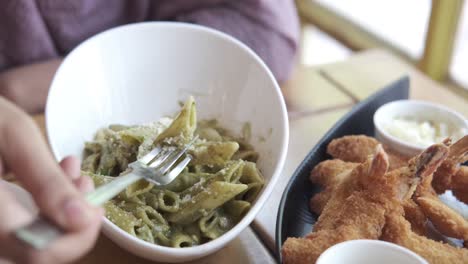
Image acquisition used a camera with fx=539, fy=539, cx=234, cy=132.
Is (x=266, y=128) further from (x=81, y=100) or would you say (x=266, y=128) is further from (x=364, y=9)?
(x=364, y=9)

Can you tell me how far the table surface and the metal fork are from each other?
0.42 feet

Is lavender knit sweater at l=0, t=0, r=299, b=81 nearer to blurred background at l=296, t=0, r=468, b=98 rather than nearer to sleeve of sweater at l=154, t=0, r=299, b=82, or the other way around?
sleeve of sweater at l=154, t=0, r=299, b=82

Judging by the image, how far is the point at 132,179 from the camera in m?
0.59

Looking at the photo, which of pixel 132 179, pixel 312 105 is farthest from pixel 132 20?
→ pixel 132 179

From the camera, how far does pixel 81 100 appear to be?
93 centimetres

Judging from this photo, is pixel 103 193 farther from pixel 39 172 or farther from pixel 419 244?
pixel 419 244

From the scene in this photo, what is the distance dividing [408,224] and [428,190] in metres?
0.10

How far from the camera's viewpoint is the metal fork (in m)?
0.41

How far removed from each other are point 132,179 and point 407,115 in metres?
0.61

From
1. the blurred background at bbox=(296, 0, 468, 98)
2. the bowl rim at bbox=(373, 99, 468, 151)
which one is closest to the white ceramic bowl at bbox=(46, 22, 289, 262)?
the bowl rim at bbox=(373, 99, 468, 151)

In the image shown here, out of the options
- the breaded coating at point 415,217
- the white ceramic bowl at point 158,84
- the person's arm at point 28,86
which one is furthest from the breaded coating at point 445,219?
the person's arm at point 28,86

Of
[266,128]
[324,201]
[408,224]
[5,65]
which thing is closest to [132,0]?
[5,65]

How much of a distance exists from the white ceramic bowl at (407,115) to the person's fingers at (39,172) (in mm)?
621

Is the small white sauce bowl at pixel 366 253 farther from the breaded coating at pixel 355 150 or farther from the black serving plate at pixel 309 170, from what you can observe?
the breaded coating at pixel 355 150
